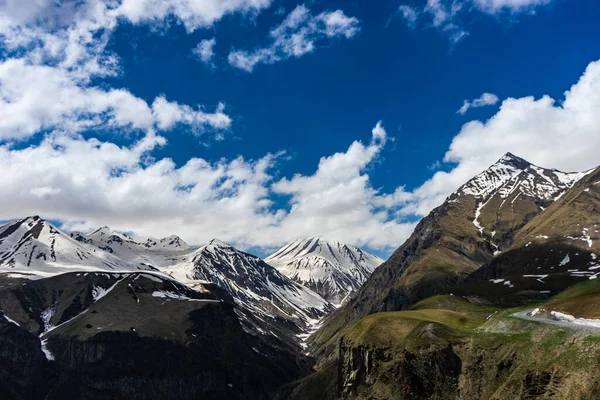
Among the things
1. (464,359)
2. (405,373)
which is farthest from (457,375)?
(405,373)

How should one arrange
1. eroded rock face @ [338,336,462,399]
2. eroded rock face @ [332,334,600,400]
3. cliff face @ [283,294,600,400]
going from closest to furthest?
1. eroded rock face @ [332,334,600,400]
2. cliff face @ [283,294,600,400]
3. eroded rock face @ [338,336,462,399]

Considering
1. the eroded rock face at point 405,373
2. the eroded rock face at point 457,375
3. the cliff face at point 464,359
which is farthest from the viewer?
the eroded rock face at point 405,373

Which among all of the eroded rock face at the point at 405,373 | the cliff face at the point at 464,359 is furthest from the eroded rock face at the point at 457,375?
the cliff face at the point at 464,359

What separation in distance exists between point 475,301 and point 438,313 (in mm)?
62705

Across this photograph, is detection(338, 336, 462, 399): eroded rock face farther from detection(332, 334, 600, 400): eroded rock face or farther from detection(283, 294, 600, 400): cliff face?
detection(283, 294, 600, 400): cliff face

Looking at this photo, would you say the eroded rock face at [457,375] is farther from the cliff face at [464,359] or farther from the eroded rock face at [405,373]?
the cliff face at [464,359]

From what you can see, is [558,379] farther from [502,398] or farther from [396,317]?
[396,317]

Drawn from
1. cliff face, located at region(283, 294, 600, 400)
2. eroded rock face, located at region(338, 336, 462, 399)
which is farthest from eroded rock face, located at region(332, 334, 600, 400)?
cliff face, located at region(283, 294, 600, 400)

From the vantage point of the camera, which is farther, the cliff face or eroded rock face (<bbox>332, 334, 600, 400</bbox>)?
A: the cliff face

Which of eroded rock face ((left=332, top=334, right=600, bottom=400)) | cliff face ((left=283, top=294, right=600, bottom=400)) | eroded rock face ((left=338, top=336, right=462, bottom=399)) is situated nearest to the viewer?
eroded rock face ((left=332, top=334, right=600, bottom=400))

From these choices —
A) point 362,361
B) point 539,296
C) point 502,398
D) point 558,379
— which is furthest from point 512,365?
point 539,296

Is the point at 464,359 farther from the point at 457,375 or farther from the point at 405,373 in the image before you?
the point at 405,373

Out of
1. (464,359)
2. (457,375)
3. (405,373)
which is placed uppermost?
(464,359)

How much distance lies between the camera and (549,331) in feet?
258
